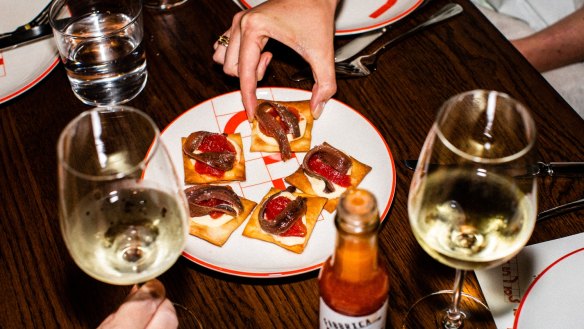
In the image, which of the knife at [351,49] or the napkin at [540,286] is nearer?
the napkin at [540,286]

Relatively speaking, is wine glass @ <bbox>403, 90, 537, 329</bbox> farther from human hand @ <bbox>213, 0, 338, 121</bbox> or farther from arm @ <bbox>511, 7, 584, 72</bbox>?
arm @ <bbox>511, 7, 584, 72</bbox>

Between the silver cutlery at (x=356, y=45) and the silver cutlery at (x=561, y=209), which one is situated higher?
the silver cutlery at (x=356, y=45)

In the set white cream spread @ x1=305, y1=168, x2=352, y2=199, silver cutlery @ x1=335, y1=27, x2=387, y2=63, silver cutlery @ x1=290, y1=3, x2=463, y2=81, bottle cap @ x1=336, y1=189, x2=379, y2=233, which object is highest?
bottle cap @ x1=336, y1=189, x2=379, y2=233

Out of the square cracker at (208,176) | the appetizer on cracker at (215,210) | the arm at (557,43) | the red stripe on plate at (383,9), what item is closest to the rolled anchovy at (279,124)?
the square cracker at (208,176)

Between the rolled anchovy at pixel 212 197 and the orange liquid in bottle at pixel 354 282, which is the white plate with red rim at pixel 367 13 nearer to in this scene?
the rolled anchovy at pixel 212 197

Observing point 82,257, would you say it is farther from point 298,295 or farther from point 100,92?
point 100,92

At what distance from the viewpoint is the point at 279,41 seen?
2027mm

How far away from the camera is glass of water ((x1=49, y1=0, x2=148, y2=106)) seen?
1887 millimetres

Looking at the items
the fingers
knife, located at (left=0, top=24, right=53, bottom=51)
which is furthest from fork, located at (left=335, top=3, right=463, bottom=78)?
knife, located at (left=0, top=24, right=53, bottom=51)

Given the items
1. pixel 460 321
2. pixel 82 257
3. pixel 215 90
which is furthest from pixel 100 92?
pixel 460 321

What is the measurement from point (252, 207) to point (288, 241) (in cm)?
15

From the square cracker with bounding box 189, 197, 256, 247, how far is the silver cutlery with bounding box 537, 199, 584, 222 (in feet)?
2.32

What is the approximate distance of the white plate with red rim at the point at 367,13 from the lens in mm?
2115

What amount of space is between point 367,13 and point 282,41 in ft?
1.13
